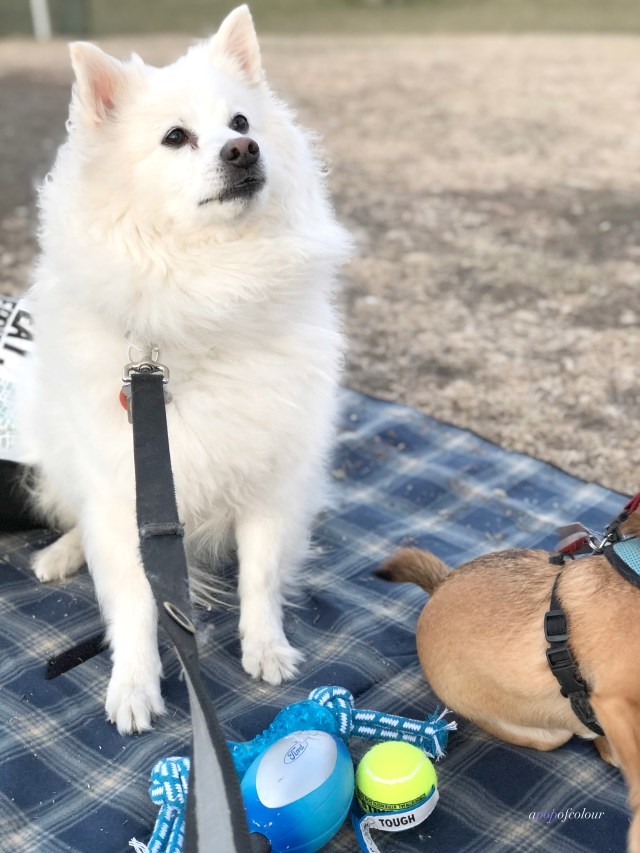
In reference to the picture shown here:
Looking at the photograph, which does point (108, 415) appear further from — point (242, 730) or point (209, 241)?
point (242, 730)

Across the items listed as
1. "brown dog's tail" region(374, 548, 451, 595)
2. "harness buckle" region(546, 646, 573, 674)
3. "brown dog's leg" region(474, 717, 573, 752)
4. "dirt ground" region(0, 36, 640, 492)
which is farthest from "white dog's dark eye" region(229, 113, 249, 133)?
"dirt ground" region(0, 36, 640, 492)

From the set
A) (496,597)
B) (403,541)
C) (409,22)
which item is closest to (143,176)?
(496,597)

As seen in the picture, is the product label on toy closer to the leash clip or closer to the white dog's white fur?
the white dog's white fur

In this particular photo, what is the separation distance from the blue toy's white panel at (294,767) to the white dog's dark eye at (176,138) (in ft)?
5.05

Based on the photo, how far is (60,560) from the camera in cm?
306

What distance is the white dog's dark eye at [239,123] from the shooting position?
8.07 ft

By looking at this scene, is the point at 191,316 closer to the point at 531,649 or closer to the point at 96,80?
the point at 96,80

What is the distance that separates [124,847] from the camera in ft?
6.78

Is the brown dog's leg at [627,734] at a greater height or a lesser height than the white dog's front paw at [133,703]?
greater

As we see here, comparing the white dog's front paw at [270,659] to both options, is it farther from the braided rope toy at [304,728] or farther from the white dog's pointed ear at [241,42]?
the white dog's pointed ear at [241,42]

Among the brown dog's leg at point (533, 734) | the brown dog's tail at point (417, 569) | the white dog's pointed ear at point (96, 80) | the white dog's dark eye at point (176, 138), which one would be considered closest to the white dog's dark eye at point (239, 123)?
the white dog's dark eye at point (176, 138)

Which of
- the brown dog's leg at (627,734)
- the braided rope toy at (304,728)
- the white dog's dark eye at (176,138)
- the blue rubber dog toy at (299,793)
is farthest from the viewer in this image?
the white dog's dark eye at (176,138)

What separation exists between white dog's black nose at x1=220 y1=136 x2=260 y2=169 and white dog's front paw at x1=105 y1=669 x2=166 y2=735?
1.44 m

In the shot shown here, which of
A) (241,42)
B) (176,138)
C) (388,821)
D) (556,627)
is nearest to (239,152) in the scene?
(176,138)
